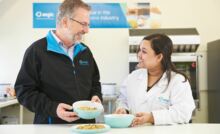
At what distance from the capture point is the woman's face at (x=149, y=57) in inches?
70.0

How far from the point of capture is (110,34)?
399 cm

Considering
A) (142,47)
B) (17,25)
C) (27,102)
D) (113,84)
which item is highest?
(17,25)

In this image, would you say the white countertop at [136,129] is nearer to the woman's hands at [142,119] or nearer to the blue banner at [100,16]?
the woman's hands at [142,119]

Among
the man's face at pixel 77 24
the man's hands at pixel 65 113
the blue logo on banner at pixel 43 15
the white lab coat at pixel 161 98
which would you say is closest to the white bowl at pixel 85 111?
the man's hands at pixel 65 113

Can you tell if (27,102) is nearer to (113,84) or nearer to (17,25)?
(113,84)

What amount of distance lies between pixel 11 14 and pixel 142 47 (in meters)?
2.76

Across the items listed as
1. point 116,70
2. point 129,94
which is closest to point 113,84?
point 116,70

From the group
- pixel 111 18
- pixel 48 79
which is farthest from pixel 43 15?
pixel 48 79

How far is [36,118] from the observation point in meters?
1.67

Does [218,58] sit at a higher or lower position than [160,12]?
lower

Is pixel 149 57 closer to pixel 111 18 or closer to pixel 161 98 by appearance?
pixel 161 98

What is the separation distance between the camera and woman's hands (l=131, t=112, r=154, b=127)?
1508 millimetres

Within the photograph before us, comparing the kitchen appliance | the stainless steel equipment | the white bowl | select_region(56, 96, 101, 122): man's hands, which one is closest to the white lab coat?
the white bowl

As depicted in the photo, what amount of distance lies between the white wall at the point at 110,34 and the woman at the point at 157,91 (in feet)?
6.88
